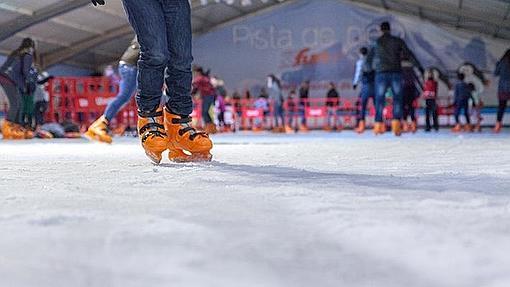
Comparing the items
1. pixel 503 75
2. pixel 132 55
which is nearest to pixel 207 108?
pixel 503 75

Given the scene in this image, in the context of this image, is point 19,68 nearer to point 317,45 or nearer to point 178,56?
point 178,56

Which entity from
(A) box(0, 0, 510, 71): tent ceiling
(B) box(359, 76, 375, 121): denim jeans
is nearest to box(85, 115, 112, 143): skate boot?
(B) box(359, 76, 375, 121): denim jeans

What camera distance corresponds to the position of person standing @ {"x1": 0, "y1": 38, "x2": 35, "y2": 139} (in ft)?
20.5

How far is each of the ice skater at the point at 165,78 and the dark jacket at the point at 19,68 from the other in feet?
14.5

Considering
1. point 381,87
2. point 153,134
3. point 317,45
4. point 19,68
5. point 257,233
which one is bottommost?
point 257,233

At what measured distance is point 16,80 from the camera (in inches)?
249

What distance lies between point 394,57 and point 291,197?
14.8ft

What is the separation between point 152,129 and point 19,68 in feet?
15.4

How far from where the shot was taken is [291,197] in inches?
45.5

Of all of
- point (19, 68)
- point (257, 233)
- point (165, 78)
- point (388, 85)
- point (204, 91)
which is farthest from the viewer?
point (204, 91)

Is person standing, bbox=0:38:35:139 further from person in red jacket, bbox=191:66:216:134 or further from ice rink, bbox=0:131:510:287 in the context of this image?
ice rink, bbox=0:131:510:287

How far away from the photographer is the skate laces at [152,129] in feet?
7.04

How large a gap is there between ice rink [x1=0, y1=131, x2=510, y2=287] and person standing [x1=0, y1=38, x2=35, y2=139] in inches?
208

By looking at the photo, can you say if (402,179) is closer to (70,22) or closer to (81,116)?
(81,116)
